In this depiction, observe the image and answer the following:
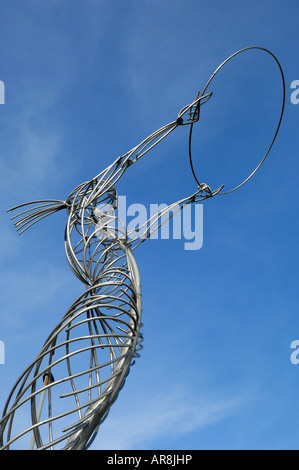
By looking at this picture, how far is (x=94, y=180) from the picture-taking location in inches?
488

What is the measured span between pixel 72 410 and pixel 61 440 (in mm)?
486

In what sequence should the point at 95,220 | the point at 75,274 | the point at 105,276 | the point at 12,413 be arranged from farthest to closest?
the point at 95,220, the point at 75,274, the point at 105,276, the point at 12,413

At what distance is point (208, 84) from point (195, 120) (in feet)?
3.00

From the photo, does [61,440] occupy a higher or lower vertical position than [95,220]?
lower

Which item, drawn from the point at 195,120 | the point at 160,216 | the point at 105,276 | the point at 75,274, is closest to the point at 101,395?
the point at 105,276

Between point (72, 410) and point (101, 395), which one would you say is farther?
point (101, 395)

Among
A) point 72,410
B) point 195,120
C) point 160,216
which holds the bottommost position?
point 72,410

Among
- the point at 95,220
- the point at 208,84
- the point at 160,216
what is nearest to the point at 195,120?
the point at 208,84
